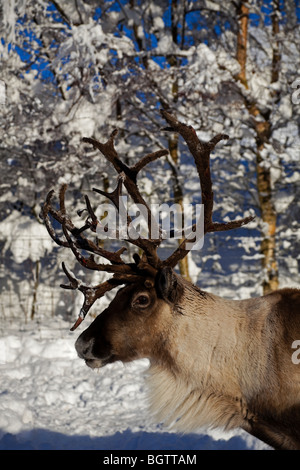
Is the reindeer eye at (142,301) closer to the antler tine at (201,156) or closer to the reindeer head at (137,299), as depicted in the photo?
the reindeer head at (137,299)

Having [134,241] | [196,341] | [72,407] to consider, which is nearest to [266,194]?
[72,407]

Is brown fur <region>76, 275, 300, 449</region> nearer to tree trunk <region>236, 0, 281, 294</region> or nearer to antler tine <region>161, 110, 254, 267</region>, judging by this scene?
antler tine <region>161, 110, 254, 267</region>

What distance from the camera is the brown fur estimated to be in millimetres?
2441

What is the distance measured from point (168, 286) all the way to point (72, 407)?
2.42 metres

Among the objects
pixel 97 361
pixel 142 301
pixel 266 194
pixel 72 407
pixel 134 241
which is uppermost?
pixel 266 194

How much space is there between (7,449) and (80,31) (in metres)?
5.88

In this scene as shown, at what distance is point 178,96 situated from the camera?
7.96m

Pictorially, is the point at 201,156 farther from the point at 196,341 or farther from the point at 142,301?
the point at 196,341

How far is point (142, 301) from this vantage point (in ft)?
8.69

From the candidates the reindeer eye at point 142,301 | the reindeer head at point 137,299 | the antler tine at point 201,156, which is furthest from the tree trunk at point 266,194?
the reindeer eye at point 142,301

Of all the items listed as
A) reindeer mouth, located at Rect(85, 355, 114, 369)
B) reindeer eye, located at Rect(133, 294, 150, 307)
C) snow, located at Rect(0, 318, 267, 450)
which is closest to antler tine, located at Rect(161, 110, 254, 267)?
reindeer eye, located at Rect(133, 294, 150, 307)

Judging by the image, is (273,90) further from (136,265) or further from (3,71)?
(136,265)

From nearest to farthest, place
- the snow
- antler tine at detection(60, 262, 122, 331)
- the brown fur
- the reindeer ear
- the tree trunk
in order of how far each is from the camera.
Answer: the brown fur < the reindeer ear < antler tine at detection(60, 262, 122, 331) < the snow < the tree trunk
